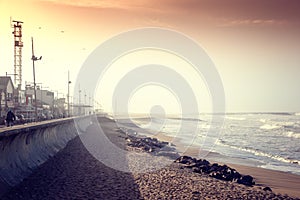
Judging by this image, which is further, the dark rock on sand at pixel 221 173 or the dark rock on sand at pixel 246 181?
the dark rock on sand at pixel 221 173

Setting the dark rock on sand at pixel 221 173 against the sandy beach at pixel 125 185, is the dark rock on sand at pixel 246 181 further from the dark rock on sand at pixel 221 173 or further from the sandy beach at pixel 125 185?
the sandy beach at pixel 125 185

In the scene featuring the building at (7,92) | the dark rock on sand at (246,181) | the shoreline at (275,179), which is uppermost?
the building at (7,92)

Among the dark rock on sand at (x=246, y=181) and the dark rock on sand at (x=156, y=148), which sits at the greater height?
the dark rock on sand at (x=246, y=181)

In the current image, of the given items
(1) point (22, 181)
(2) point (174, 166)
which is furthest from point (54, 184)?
(2) point (174, 166)

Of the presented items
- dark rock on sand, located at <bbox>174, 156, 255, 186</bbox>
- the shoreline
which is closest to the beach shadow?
dark rock on sand, located at <bbox>174, 156, 255, 186</bbox>

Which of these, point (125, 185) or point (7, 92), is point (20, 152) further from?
point (7, 92)

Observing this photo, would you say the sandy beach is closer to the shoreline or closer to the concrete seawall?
the shoreline

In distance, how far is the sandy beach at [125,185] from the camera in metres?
14.1

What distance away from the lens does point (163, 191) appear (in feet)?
51.3

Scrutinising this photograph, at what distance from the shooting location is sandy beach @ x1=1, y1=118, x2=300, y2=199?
14109mm

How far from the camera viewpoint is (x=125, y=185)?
1630 cm

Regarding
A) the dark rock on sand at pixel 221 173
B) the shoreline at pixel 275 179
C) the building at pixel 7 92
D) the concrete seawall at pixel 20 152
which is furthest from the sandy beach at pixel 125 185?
the building at pixel 7 92

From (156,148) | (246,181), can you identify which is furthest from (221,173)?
(156,148)

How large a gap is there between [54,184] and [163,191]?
446 centimetres
